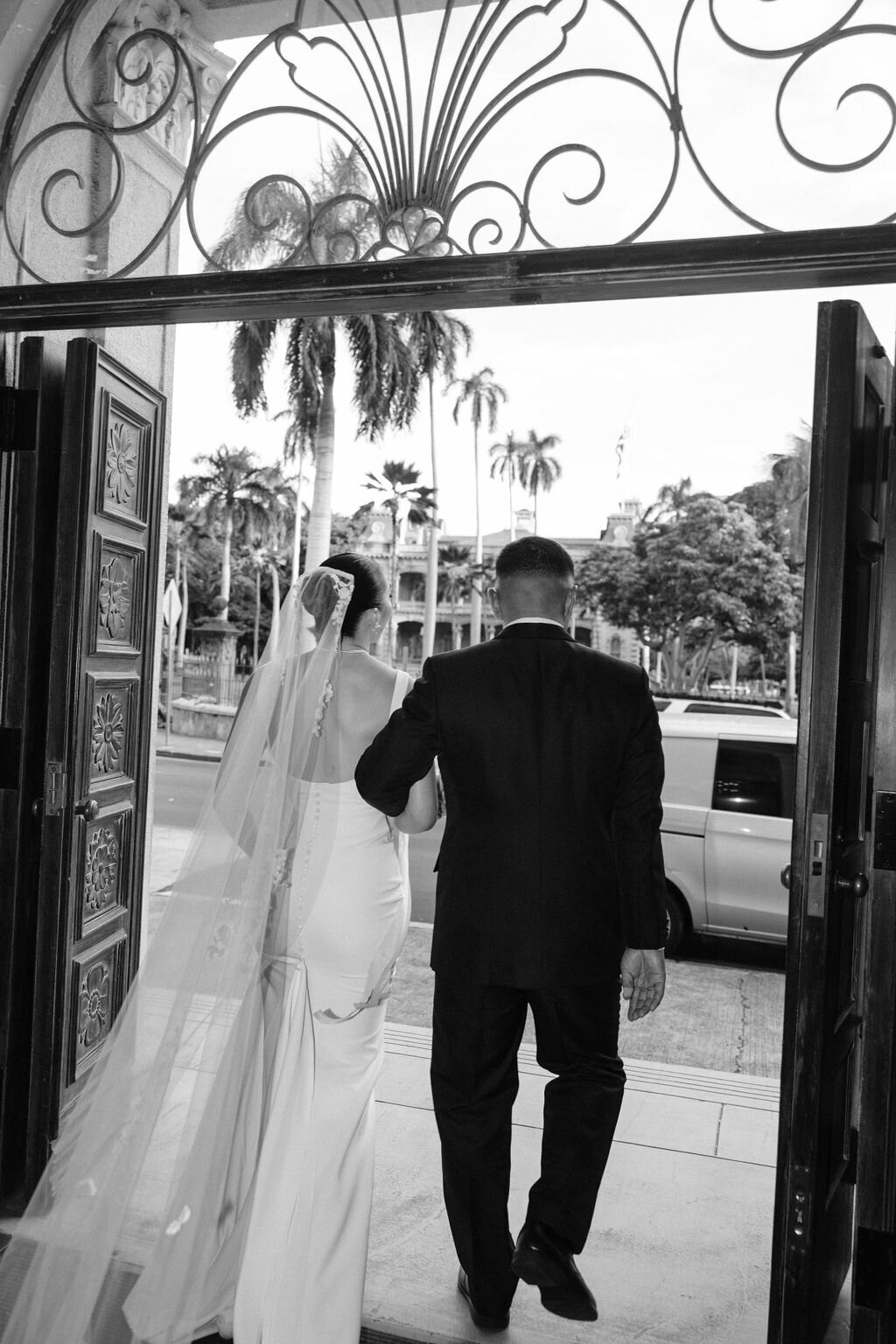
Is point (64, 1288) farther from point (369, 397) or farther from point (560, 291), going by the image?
point (369, 397)

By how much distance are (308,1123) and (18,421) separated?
2.32 meters

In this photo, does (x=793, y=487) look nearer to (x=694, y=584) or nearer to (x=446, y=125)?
(x=694, y=584)

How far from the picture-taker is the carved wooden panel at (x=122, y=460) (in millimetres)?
3553

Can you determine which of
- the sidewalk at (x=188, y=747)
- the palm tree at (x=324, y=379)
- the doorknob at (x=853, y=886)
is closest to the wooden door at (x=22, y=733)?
the doorknob at (x=853, y=886)

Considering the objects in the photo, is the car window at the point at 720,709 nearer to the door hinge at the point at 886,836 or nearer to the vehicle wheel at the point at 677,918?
the vehicle wheel at the point at 677,918

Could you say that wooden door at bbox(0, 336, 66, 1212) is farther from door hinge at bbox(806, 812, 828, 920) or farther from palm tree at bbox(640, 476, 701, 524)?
palm tree at bbox(640, 476, 701, 524)

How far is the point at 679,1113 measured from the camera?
4.38 m

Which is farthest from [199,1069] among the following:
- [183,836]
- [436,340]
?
[436,340]

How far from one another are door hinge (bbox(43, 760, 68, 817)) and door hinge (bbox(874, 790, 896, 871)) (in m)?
2.38

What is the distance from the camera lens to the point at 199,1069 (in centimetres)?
261

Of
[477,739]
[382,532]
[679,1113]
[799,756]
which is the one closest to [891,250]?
[799,756]

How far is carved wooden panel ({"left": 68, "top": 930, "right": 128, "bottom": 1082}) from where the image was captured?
3.54 meters

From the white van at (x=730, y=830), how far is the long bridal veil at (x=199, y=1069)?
4512 mm

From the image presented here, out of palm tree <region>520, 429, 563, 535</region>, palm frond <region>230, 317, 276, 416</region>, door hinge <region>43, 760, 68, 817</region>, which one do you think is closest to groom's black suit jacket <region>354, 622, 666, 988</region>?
door hinge <region>43, 760, 68, 817</region>
